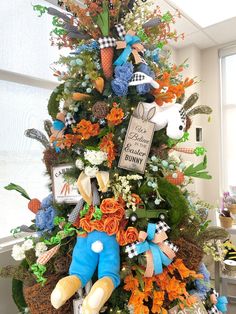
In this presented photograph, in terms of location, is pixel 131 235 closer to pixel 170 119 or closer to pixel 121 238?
pixel 121 238

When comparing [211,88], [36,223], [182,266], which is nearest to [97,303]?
[182,266]

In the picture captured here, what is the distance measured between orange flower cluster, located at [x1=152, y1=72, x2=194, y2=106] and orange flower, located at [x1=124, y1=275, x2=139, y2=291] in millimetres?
573

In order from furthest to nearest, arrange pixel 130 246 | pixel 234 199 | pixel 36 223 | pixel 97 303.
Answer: pixel 234 199 → pixel 36 223 → pixel 130 246 → pixel 97 303

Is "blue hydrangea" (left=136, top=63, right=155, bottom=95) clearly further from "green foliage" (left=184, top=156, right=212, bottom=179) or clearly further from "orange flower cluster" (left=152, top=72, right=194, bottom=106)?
"green foliage" (left=184, top=156, right=212, bottom=179)

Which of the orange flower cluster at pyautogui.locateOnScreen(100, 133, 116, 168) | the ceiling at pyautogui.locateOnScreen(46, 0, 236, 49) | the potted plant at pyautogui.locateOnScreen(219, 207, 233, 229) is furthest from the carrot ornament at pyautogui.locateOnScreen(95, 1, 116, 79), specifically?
the potted plant at pyautogui.locateOnScreen(219, 207, 233, 229)

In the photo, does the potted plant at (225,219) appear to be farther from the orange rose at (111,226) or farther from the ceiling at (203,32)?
the orange rose at (111,226)

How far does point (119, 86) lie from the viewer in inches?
33.3

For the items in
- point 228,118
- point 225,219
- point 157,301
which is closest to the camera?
point 157,301

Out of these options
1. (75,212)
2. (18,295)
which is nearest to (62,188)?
(75,212)

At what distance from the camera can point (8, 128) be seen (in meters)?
1.37

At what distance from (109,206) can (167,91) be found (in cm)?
44

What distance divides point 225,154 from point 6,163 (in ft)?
7.49

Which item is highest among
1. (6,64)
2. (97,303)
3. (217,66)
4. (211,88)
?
(217,66)

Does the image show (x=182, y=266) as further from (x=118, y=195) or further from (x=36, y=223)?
(x=36, y=223)
